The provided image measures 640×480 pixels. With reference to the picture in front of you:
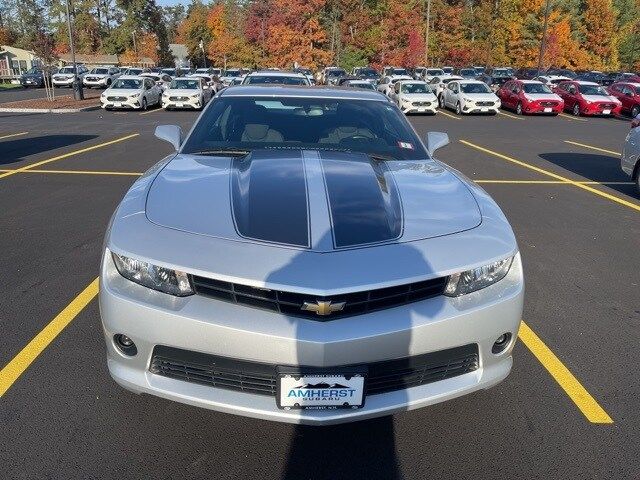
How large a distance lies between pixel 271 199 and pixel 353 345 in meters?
0.95

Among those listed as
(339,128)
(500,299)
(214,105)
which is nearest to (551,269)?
(339,128)

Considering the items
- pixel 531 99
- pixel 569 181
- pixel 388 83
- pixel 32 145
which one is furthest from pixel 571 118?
pixel 32 145

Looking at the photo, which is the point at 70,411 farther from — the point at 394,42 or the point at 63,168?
the point at 394,42

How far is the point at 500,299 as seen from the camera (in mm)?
2721

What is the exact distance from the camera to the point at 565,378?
3.48 meters

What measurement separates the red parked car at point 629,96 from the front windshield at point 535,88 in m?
3.23

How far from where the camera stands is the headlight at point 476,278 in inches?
104

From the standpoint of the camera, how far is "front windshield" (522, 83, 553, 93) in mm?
25783

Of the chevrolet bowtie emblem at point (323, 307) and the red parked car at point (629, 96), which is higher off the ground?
the chevrolet bowtie emblem at point (323, 307)

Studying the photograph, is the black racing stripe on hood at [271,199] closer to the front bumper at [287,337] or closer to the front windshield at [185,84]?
the front bumper at [287,337]

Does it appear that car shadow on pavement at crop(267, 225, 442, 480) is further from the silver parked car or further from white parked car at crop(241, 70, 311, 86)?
white parked car at crop(241, 70, 311, 86)

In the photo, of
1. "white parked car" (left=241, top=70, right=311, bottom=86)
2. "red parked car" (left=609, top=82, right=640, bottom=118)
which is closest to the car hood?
"white parked car" (left=241, top=70, right=311, bottom=86)

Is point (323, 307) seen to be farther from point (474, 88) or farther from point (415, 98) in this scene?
point (474, 88)

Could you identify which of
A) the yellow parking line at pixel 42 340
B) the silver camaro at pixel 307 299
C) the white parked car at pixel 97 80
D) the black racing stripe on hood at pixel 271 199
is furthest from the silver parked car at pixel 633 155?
the white parked car at pixel 97 80
